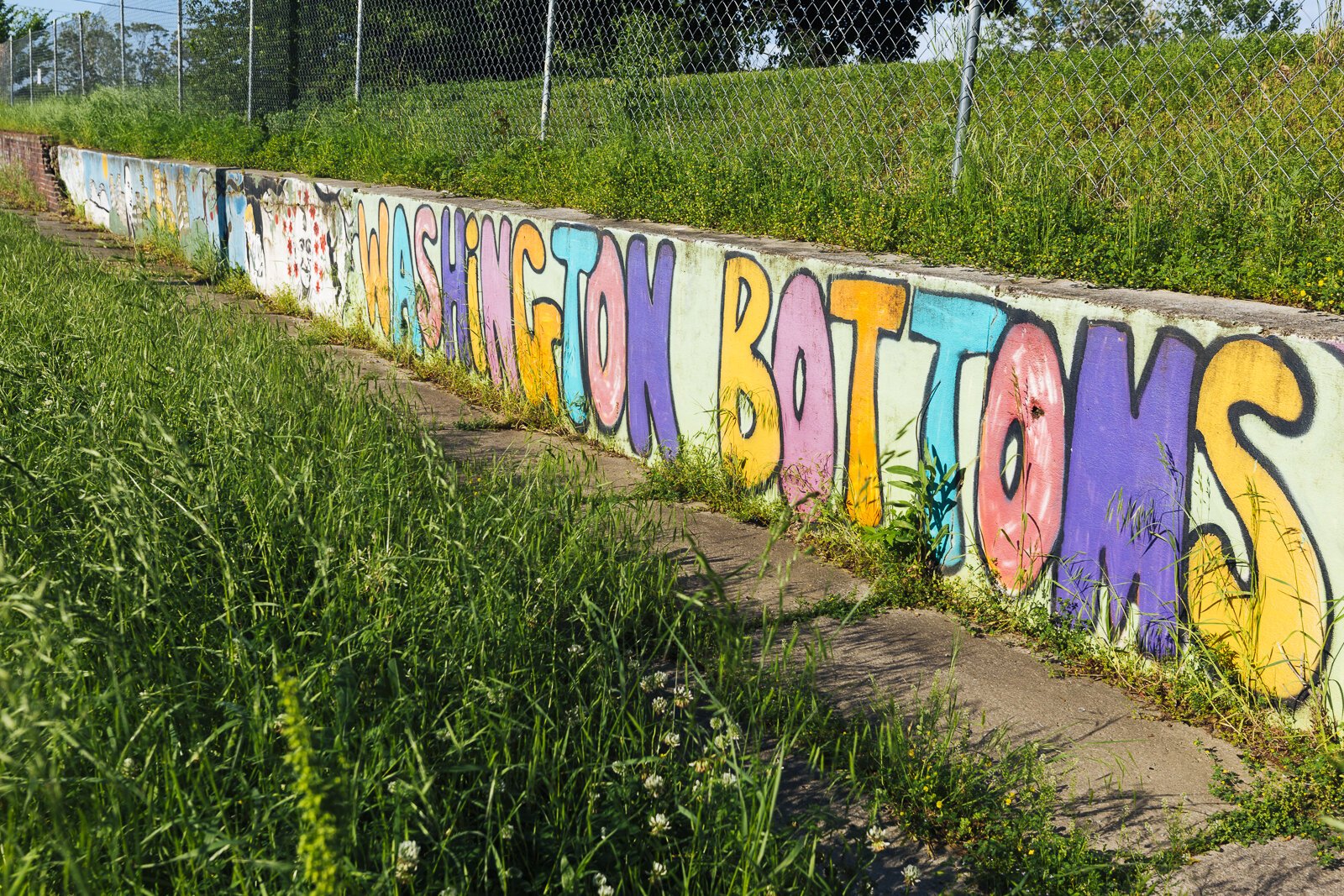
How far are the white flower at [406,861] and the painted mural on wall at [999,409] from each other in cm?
231

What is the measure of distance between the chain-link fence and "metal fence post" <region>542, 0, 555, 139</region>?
21 mm

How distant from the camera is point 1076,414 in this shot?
3.44 meters

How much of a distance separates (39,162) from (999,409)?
18368 mm

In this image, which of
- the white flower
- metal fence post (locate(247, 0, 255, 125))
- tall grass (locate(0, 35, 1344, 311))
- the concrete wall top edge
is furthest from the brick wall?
the white flower

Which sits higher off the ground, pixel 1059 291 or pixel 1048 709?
pixel 1059 291

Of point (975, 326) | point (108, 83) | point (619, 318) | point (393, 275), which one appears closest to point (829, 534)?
point (975, 326)

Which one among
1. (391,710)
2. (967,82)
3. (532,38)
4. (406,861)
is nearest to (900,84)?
(967,82)

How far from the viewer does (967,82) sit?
15.2 feet

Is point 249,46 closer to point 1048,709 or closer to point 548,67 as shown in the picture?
point 548,67

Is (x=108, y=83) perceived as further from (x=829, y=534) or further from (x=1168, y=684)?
(x=1168, y=684)

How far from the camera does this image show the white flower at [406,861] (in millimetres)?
1838

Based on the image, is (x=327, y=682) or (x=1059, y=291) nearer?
(x=327, y=682)

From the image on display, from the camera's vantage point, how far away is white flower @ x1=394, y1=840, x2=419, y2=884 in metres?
1.84

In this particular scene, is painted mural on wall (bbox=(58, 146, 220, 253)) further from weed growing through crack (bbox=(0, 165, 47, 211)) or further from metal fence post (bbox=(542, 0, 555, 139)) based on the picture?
metal fence post (bbox=(542, 0, 555, 139))
